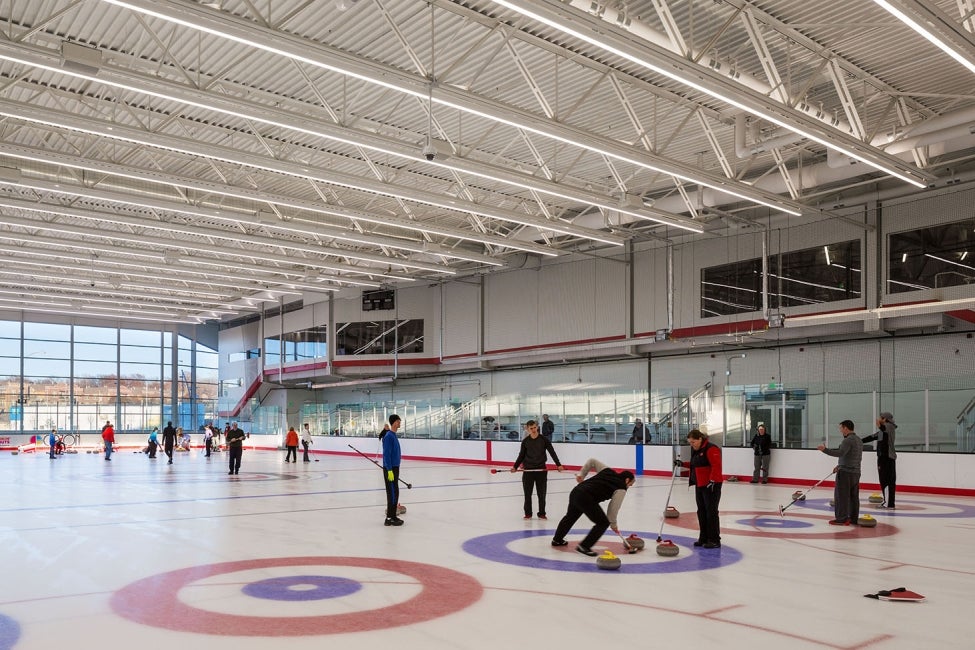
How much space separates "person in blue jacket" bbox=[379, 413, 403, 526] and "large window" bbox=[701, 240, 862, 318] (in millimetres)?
17057

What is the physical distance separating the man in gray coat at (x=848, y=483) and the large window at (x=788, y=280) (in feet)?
41.8

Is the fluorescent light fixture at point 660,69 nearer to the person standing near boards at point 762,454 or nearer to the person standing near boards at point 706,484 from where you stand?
the person standing near boards at point 706,484

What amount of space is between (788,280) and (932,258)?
4.45 meters

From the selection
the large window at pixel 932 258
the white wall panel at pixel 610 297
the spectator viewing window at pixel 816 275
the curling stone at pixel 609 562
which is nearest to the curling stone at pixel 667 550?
the curling stone at pixel 609 562

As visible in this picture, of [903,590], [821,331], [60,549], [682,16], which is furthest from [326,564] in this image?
[821,331]

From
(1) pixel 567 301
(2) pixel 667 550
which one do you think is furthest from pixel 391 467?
(1) pixel 567 301

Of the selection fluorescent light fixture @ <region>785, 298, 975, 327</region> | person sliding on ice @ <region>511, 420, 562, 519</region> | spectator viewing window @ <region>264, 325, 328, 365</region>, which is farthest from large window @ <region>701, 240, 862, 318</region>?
spectator viewing window @ <region>264, 325, 328, 365</region>

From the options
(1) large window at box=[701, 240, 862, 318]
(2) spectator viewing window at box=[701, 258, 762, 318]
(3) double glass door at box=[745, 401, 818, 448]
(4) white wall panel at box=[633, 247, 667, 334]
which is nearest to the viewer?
(3) double glass door at box=[745, 401, 818, 448]

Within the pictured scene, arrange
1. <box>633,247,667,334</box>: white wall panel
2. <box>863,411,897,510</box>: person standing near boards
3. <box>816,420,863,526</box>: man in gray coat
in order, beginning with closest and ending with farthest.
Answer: <box>816,420,863,526</box>: man in gray coat → <box>863,411,897,510</box>: person standing near boards → <box>633,247,667,334</box>: white wall panel

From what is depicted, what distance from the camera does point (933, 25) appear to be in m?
11.5

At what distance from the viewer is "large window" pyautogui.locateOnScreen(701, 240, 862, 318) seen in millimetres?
24922

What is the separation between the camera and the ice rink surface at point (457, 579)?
6.30 meters

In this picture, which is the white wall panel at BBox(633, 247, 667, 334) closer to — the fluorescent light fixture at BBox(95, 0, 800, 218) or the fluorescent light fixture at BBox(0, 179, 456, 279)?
the fluorescent light fixture at BBox(0, 179, 456, 279)

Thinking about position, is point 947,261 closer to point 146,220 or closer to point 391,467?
point 391,467
